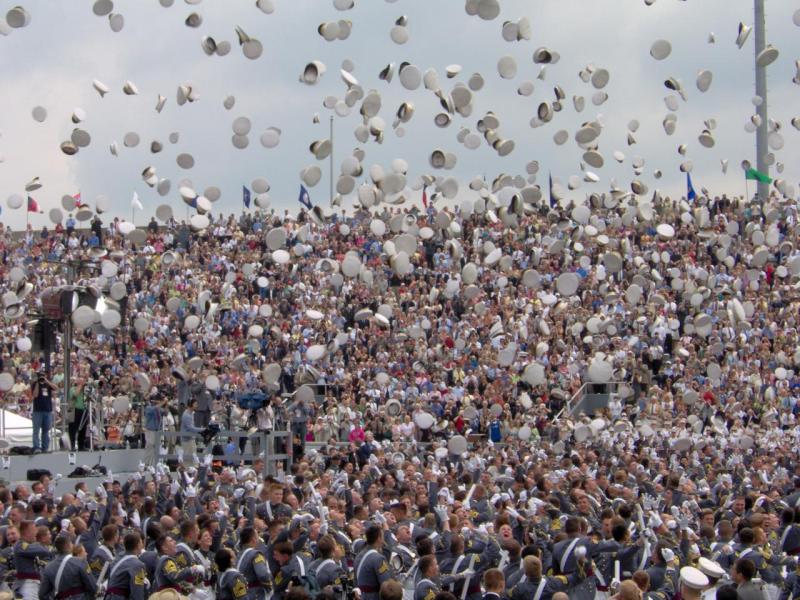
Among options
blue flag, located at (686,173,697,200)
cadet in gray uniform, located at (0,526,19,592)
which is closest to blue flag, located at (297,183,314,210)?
blue flag, located at (686,173,697,200)

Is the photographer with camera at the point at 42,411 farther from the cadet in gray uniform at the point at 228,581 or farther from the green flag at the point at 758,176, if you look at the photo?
the green flag at the point at 758,176

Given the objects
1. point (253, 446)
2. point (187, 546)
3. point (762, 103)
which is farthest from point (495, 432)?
point (762, 103)

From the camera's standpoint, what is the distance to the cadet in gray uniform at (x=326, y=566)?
12109 millimetres

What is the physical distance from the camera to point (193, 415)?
22.9 m

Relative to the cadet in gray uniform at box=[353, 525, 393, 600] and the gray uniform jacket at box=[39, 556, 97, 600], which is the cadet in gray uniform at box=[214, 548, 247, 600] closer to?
the cadet in gray uniform at box=[353, 525, 393, 600]

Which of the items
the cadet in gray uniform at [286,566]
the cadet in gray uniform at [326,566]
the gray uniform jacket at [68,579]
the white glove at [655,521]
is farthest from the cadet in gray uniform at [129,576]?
the white glove at [655,521]

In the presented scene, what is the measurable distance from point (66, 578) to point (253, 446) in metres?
11.1

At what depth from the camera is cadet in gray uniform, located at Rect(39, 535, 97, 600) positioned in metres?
12.2

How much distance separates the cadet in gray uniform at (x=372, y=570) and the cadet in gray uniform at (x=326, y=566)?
0.24m

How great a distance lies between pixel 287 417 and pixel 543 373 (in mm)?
6787

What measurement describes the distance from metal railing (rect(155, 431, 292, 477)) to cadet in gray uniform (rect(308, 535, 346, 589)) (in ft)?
33.5

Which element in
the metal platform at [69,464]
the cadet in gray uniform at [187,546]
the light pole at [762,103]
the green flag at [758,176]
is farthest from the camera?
the light pole at [762,103]

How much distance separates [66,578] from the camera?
12.2 m

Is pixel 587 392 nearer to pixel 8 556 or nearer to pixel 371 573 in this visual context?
pixel 8 556
